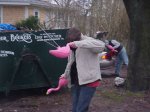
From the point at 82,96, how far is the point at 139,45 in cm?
386

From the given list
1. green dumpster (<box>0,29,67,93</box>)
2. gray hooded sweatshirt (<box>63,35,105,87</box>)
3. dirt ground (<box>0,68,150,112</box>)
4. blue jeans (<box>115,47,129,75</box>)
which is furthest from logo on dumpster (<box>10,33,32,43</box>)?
blue jeans (<box>115,47,129,75</box>)

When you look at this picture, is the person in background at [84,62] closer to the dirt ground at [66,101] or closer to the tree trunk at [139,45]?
the dirt ground at [66,101]

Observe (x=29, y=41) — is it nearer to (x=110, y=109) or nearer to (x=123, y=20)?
(x=110, y=109)

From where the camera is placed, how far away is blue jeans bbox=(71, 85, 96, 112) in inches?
240

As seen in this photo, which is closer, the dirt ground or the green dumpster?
the dirt ground

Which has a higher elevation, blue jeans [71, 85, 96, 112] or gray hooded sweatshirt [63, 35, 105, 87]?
gray hooded sweatshirt [63, 35, 105, 87]

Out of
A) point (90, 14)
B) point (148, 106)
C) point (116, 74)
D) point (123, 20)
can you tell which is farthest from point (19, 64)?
point (90, 14)

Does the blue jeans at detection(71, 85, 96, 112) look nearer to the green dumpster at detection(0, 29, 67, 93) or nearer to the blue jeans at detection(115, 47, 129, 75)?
the green dumpster at detection(0, 29, 67, 93)

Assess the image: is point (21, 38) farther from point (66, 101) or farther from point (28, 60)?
point (66, 101)

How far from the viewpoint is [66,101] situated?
28.9ft

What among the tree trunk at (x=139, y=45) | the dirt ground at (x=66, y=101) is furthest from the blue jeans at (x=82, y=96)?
the tree trunk at (x=139, y=45)

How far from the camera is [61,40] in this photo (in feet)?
29.8

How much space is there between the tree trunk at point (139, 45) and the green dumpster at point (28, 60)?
1674 millimetres

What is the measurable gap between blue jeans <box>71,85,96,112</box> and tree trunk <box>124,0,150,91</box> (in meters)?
3.63
